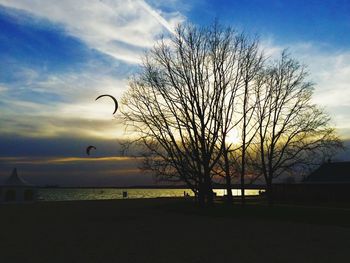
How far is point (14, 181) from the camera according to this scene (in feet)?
161

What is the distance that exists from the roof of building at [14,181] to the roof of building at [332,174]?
114ft

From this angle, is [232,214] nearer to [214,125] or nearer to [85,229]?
[214,125]

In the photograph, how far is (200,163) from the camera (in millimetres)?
35625

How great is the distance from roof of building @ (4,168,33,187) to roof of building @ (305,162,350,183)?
3475 cm

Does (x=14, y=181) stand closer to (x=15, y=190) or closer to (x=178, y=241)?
(x=15, y=190)

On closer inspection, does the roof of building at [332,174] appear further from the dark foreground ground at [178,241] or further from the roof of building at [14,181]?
the roof of building at [14,181]

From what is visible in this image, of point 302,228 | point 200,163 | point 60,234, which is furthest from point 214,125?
point 60,234

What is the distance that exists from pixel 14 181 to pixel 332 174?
1482 inches

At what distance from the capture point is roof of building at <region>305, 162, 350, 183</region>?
162 feet

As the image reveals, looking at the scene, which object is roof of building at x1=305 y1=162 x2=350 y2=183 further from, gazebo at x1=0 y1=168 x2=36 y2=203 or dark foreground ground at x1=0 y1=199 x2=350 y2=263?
gazebo at x1=0 y1=168 x2=36 y2=203

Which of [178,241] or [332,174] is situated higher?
[332,174]

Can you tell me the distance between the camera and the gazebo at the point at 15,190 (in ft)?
159

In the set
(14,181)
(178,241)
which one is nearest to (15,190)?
(14,181)

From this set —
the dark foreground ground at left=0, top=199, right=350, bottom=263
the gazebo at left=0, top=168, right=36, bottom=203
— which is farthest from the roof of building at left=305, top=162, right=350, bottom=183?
the gazebo at left=0, top=168, right=36, bottom=203
